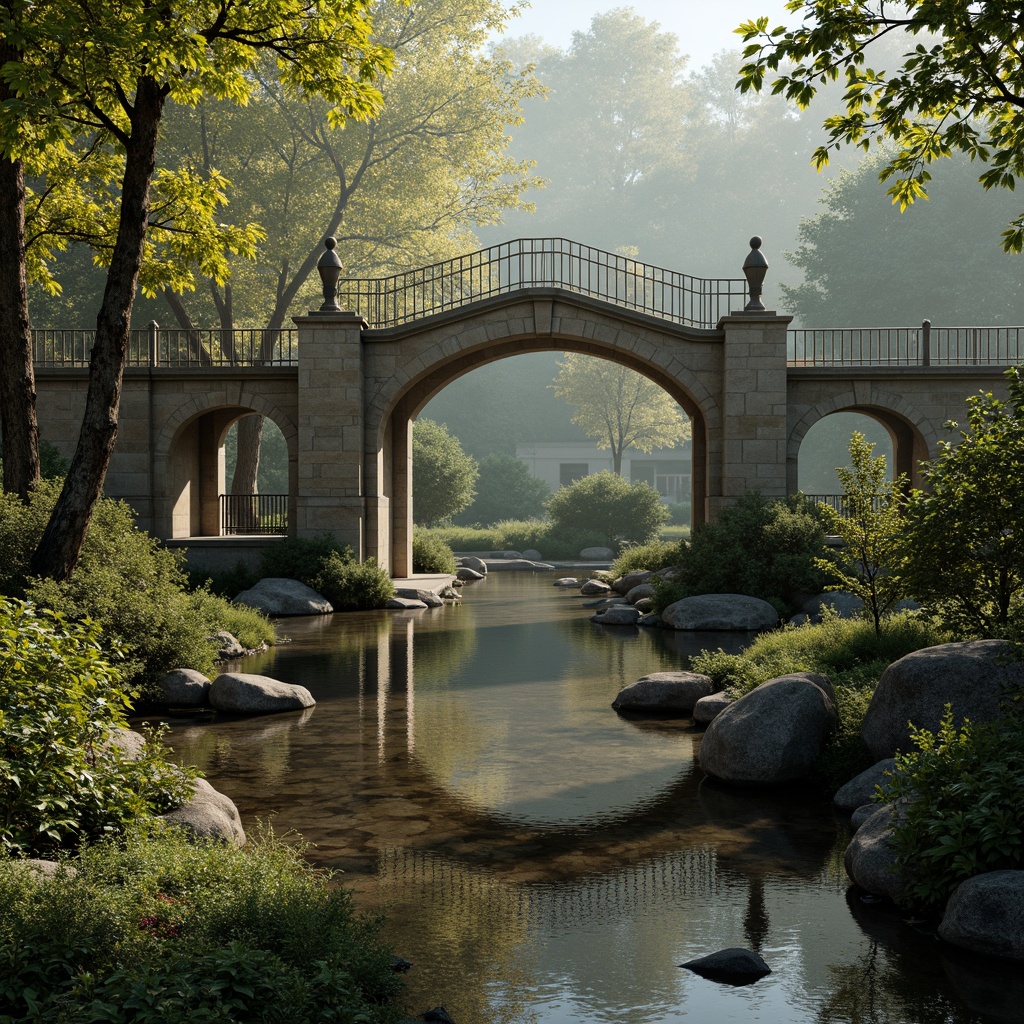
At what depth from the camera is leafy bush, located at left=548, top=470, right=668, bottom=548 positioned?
41438mm

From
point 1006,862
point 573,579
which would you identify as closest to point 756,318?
point 573,579

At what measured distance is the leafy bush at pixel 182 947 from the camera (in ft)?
13.5

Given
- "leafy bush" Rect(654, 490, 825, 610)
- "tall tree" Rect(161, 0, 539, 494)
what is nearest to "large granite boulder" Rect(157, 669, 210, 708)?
"leafy bush" Rect(654, 490, 825, 610)

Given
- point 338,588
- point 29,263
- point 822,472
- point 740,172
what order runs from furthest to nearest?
point 740,172, point 822,472, point 338,588, point 29,263

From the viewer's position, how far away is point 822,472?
5209 cm

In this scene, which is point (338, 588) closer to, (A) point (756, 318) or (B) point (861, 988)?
(A) point (756, 318)

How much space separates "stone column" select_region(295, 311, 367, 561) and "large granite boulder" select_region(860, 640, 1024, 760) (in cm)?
1676

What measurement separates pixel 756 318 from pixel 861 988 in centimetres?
1982

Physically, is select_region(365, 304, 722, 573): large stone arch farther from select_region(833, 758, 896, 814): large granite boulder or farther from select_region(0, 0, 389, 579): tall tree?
select_region(833, 758, 896, 814): large granite boulder

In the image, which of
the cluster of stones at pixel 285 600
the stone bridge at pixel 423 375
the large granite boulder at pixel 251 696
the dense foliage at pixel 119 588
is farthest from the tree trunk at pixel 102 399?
Answer: the stone bridge at pixel 423 375

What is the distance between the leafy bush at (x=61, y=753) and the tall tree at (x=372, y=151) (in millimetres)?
26356

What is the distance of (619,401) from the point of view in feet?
181

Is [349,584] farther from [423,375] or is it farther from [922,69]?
[922,69]

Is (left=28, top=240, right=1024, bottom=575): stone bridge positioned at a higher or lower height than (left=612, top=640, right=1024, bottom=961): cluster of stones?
higher
